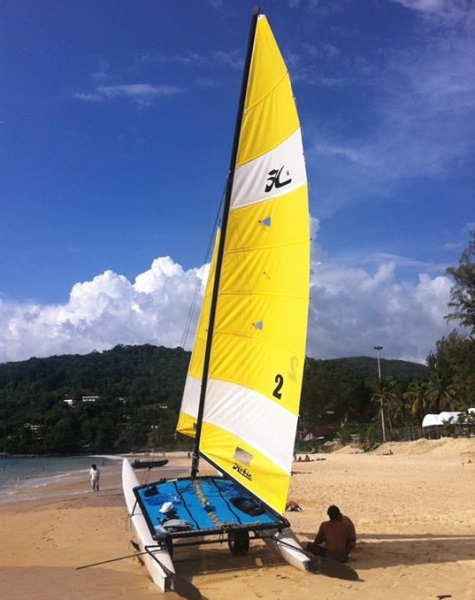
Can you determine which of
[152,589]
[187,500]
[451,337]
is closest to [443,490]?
[187,500]

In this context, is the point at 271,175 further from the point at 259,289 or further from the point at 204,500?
the point at 204,500

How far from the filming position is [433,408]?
52500 mm

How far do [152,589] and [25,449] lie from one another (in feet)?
357

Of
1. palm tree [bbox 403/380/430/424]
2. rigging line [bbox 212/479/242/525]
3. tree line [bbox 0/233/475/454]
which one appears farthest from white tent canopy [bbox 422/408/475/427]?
rigging line [bbox 212/479/242/525]

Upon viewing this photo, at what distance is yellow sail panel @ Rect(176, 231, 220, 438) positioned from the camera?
9.05 metres

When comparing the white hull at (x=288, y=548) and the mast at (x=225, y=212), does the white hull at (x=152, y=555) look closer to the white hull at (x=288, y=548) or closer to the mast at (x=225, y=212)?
the mast at (x=225, y=212)

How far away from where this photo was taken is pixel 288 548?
272 inches

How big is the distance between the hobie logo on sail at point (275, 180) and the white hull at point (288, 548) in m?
4.51

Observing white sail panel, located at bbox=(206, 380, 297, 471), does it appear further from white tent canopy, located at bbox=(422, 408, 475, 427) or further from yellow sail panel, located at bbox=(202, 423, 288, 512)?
white tent canopy, located at bbox=(422, 408, 475, 427)

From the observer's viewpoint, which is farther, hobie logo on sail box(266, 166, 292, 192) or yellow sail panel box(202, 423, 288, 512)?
hobie logo on sail box(266, 166, 292, 192)

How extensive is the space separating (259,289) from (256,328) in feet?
1.72

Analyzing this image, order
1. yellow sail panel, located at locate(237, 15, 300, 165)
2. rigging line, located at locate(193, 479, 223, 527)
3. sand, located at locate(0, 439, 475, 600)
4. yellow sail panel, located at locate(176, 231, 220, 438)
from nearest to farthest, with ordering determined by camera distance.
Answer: sand, located at locate(0, 439, 475, 600)
rigging line, located at locate(193, 479, 223, 527)
yellow sail panel, located at locate(237, 15, 300, 165)
yellow sail panel, located at locate(176, 231, 220, 438)

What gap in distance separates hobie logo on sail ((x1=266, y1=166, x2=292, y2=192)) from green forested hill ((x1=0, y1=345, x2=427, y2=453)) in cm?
5223

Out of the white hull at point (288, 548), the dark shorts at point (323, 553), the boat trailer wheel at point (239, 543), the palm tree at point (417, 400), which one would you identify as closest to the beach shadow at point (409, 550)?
the dark shorts at point (323, 553)
